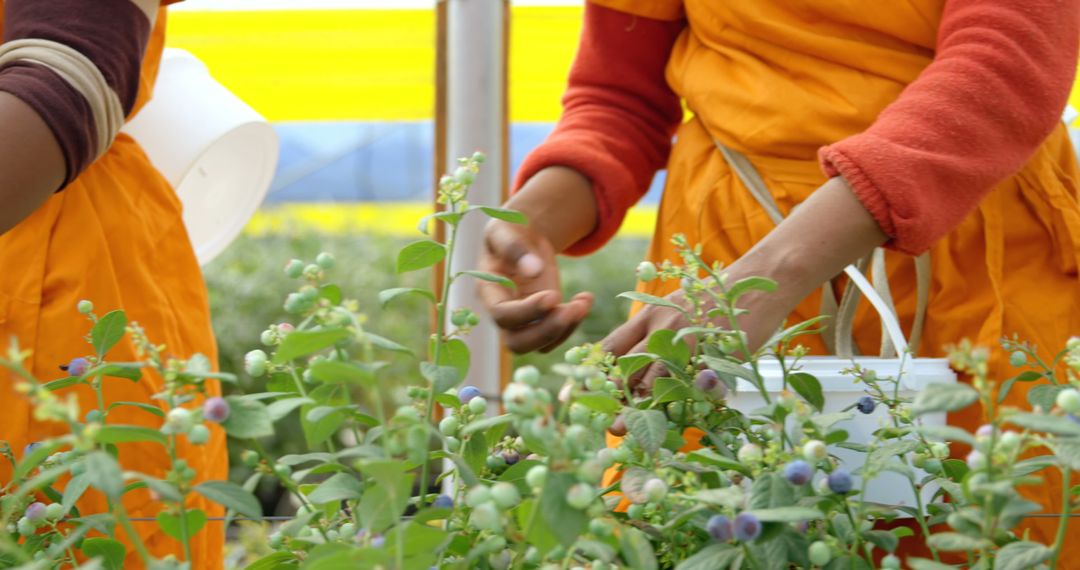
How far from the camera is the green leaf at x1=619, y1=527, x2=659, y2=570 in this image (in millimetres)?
474

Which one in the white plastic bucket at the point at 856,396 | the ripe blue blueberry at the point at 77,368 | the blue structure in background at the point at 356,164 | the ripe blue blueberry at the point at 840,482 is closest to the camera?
the ripe blue blueberry at the point at 840,482

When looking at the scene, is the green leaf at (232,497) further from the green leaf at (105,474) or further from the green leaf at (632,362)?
the green leaf at (632,362)

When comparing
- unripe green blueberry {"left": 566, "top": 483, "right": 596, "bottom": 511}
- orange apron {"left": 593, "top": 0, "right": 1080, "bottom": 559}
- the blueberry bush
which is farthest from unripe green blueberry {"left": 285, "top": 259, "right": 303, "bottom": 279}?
orange apron {"left": 593, "top": 0, "right": 1080, "bottom": 559}

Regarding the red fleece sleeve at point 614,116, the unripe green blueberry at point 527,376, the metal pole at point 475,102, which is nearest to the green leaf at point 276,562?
the unripe green blueberry at point 527,376

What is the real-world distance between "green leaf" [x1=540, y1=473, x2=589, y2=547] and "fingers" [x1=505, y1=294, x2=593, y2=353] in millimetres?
566

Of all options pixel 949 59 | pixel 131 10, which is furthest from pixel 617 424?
pixel 131 10

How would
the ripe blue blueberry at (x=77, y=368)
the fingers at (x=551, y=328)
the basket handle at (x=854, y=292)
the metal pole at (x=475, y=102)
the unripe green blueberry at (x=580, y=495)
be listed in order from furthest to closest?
1. the metal pole at (x=475, y=102)
2. the fingers at (x=551, y=328)
3. the basket handle at (x=854, y=292)
4. the ripe blue blueberry at (x=77, y=368)
5. the unripe green blueberry at (x=580, y=495)

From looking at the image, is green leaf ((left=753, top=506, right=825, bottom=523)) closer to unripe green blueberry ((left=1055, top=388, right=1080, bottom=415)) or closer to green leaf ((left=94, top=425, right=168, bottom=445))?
unripe green blueberry ((left=1055, top=388, right=1080, bottom=415))

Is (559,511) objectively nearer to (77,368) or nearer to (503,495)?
(503,495)

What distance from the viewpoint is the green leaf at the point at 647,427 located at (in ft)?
1.90

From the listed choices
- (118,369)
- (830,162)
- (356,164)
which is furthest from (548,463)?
(356,164)

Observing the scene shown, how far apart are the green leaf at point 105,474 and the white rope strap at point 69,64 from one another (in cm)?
62

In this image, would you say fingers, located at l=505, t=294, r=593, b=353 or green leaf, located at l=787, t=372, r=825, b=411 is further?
fingers, located at l=505, t=294, r=593, b=353

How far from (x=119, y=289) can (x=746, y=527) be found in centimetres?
84
